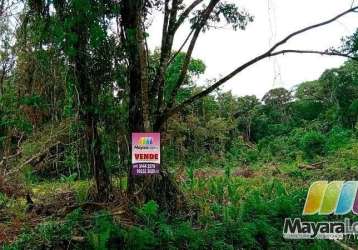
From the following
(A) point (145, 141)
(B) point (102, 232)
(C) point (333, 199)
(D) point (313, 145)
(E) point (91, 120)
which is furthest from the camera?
(D) point (313, 145)

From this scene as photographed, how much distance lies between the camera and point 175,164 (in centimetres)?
999

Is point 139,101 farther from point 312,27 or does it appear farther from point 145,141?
point 312,27

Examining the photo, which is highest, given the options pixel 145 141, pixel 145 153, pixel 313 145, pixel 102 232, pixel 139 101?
pixel 139 101

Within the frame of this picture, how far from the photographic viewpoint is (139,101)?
7.01 meters

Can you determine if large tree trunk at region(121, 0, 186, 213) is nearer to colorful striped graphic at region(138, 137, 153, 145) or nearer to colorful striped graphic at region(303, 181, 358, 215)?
colorful striped graphic at region(138, 137, 153, 145)

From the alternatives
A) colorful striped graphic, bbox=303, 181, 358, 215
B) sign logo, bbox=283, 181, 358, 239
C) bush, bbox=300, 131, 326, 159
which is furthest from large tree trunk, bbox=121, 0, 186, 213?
bush, bbox=300, 131, 326, 159

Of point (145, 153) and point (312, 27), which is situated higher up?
point (312, 27)

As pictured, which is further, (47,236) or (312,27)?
(312,27)

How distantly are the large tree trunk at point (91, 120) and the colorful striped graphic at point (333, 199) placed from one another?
3267 mm

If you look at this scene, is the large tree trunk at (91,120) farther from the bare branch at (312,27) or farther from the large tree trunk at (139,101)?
the bare branch at (312,27)

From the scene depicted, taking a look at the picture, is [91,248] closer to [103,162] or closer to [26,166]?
[103,162]

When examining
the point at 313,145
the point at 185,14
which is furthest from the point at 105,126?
the point at 313,145

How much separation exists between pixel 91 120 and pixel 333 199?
4348 millimetres

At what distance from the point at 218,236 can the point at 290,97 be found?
3417 cm
